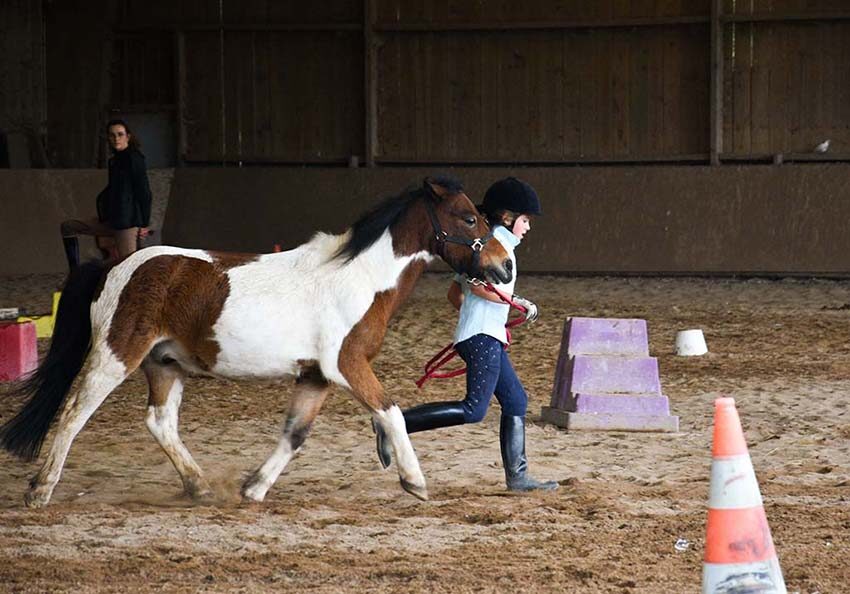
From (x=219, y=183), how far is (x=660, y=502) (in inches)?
476

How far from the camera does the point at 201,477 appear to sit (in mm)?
6383

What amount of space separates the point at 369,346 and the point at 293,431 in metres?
0.53

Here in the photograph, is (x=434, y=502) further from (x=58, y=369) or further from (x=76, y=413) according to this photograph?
(x=58, y=369)

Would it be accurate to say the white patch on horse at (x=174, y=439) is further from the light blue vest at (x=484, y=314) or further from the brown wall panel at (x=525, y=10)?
the brown wall panel at (x=525, y=10)

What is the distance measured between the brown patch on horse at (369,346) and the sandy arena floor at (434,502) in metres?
0.49

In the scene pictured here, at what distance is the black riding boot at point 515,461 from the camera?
254 inches

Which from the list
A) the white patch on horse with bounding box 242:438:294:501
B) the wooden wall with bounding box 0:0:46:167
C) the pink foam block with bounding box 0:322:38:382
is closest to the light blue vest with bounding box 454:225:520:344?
the white patch on horse with bounding box 242:438:294:501

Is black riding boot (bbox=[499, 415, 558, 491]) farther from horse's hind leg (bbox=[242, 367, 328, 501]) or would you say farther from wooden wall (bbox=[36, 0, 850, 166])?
wooden wall (bbox=[36, 0, 850, 166])

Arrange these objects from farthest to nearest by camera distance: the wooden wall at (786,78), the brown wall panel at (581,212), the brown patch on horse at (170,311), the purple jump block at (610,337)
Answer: the wooden wall at (786,78)
the brown wall panel at (581,212)
the purple jump block at (610,337)
the brown patch on horse at (170,311)

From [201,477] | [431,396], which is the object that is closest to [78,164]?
[431,396]

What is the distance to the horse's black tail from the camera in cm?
634

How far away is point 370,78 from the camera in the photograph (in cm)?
1783

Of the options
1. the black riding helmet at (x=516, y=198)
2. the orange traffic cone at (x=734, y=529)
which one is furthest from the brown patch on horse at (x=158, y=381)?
the orange traffic cone at (x=734, y=529)

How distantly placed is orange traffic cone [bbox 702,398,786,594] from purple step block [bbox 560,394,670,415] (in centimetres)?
386
